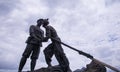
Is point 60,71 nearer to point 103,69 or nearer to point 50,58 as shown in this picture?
point 50,58

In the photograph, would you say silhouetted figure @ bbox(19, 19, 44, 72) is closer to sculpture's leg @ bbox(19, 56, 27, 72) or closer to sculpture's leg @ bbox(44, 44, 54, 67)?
sculpture's leg @ bbox(19, 56, 27, 72)

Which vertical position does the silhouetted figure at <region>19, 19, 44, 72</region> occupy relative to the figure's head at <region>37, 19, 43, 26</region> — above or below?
below

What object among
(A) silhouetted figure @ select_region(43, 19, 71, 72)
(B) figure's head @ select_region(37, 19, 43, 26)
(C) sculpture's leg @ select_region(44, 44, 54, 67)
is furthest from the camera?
(B) figure's head @ select_region(37, 19, 43, 26)

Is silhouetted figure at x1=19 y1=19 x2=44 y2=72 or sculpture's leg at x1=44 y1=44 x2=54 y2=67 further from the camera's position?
sculpture's leg at x1=44 y1=44 x2=54 y2=67

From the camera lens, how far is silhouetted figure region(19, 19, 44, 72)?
1494cm

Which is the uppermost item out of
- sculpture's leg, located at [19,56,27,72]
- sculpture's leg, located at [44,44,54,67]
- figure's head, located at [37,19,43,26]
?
figure's head, located at [37,19,43,26]

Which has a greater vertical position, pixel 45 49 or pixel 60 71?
pixel 45 49

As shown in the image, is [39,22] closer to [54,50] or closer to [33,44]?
[33,44]

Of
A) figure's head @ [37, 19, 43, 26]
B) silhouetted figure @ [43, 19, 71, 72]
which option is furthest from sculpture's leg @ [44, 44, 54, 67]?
figure's head @ [37, 19, 43, 26]

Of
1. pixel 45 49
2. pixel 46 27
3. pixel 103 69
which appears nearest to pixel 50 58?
pixel 45 49

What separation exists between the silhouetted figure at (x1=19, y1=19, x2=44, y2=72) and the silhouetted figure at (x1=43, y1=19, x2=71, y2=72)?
0.39 m

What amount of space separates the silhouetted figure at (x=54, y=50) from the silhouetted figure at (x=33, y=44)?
39 centimetres

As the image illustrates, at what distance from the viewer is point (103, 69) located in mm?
15258

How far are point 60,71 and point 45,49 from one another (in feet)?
4.60
